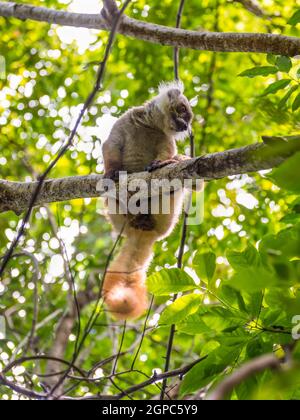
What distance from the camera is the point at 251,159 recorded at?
309 cm

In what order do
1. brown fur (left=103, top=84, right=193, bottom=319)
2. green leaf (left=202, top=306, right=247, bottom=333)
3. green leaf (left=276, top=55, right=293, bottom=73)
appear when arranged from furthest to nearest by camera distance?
brown fur (left=103, top=84, right=193, bottom=319)
green leaf (left=276, top=55, right=293, bottom=73)
green leaf (left=202, top=306, right=247, bottom=333)

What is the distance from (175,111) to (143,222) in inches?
54.7

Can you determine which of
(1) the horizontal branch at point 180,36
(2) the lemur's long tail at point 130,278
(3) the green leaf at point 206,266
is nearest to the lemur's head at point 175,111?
(2) the lemur's long tail at point 130,278

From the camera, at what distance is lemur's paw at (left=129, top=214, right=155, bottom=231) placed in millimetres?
5574

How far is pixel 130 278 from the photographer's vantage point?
5.16 meters

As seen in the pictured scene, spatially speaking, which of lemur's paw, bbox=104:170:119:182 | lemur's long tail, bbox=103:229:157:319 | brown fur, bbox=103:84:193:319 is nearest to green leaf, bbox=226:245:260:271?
lemur's long tail, bbox=103:229:157:319

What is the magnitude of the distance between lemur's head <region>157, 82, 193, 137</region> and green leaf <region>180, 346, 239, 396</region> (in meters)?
3.81

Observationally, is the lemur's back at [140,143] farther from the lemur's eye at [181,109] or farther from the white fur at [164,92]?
the lemur's eye at [181,109]

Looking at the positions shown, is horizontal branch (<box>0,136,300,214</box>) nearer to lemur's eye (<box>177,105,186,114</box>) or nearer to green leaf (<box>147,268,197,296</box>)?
green leaf (<box>147,268,197,296</box>)

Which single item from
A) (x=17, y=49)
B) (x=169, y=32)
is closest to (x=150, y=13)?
(x=17, y=49)

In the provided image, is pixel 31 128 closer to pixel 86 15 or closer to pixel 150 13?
pixel 150 13

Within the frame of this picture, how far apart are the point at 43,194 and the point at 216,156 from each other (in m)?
1.53

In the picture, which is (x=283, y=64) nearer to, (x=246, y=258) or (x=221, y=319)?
(x=246, y=258)

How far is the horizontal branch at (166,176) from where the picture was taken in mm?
3113
